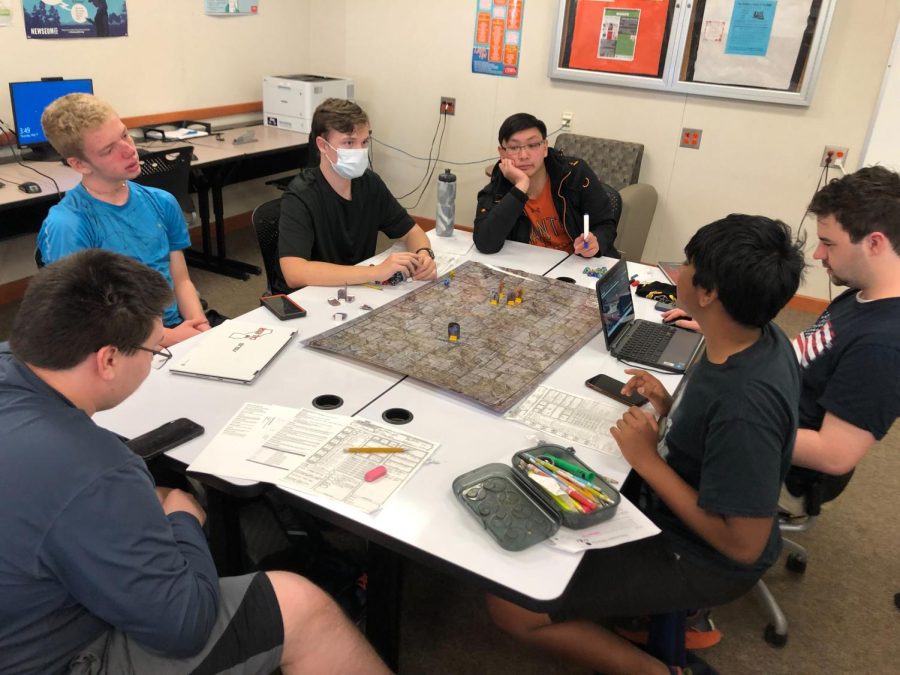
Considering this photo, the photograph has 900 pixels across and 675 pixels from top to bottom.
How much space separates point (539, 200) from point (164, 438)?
1.87 meters

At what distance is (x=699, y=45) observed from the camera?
Answer: 3.78 m

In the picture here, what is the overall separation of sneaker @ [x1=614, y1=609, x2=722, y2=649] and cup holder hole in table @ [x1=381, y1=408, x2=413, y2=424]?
34.0 inches

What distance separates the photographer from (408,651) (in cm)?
174

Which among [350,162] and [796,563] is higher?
[350,162]

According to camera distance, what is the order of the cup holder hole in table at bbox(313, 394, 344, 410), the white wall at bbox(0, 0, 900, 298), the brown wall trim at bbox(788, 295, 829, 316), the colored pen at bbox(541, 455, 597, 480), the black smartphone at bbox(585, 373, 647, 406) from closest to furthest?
the colored pen at bbox(541, 455, 597, 480)
the cup holder hole in table at bbox(313, 394, 344, 410)
the black smartphone at bbox(585, 373, 647, 406)
the white wall at bbox(0, 0, 900, 298)
the brown wall trim at bbox(788, 295, 829, 316)

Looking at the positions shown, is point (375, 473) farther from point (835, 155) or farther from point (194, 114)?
point (194, 114)

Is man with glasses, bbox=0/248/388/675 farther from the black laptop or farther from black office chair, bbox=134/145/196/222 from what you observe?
black office chair, bbox=134/145/196/222

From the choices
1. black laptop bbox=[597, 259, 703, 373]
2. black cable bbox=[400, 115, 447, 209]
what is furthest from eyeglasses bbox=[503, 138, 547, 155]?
black cable bbox=[400, 115, 447, 209]

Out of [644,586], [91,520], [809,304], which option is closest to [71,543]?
[91,520]

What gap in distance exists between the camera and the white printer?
172 inches

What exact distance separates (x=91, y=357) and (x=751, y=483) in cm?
111

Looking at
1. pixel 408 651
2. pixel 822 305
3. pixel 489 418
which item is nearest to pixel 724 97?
pixel 822 305

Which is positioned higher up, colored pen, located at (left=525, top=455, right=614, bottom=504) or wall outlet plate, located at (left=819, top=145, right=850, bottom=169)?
wall outlet plate, located at (left=819, top=145, right=850, bottom=169)

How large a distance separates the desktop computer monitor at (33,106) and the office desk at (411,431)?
2154mm
